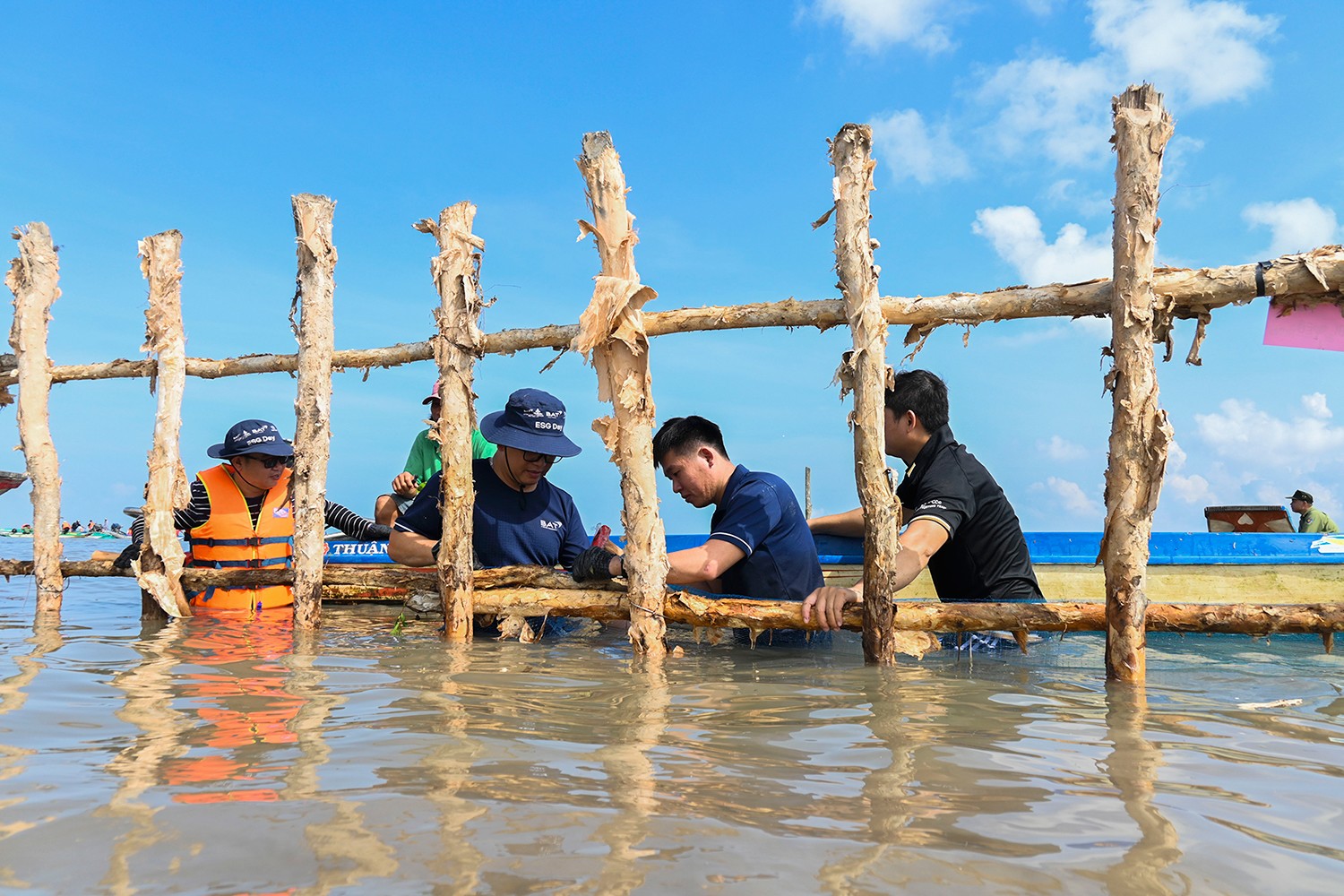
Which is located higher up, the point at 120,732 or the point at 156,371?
the point at 156,371

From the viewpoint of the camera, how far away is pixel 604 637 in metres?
6.43

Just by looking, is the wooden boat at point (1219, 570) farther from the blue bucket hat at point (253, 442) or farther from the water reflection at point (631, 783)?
the blue bucket hat at point (253, 442)

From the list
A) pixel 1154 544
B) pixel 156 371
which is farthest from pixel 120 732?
pixel 1154 544

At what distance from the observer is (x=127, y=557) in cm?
776

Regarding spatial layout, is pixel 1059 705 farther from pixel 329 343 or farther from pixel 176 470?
pixel 176 470

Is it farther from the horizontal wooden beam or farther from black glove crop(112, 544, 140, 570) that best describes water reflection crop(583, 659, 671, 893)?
black glove crop(112, 544, 140, 570)

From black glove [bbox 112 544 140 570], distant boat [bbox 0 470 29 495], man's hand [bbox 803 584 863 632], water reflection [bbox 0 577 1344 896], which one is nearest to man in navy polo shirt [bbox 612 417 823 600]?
man's hand [bbox 803 584 863 632]

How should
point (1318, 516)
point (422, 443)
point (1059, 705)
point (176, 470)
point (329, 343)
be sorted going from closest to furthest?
point (1059, 705) < point (329, 343) < point (176, 470) < point (422, 443) < point (1318, 516)

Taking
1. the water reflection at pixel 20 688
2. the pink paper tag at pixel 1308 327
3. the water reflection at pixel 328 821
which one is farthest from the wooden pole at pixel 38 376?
the pink paper tag at pixel 1308 327

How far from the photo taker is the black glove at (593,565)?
564 centimetres

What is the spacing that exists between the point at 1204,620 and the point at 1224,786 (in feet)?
8.72

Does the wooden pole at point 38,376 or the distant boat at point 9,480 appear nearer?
the wooden pole at point 38,376

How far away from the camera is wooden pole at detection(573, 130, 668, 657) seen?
5.30m

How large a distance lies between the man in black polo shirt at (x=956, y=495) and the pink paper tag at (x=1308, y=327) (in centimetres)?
167
